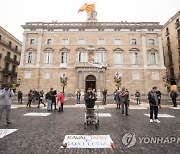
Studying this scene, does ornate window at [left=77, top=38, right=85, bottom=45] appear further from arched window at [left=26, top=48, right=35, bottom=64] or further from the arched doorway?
arched window at [left=26, top=48, right=35, bottom=64]

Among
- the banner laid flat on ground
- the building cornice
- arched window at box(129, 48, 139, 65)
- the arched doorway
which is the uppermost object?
the building cornice

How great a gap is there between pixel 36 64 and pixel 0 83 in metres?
10.3

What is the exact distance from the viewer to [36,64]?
32.2 m

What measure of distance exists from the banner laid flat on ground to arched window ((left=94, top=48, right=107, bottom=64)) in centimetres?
2792

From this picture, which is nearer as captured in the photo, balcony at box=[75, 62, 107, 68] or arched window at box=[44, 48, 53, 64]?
balcony at box=[75, 62, 107, 68]

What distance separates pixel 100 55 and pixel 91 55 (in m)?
2.00

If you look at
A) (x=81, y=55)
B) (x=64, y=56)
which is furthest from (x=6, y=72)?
(x=81, y=55)

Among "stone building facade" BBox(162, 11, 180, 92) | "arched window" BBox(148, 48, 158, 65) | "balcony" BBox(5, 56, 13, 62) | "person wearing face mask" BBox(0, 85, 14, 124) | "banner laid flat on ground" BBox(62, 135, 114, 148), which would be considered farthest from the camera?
"balcony" BBox(5, 56, 13, 62)

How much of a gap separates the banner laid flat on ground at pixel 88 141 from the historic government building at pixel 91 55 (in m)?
26.1

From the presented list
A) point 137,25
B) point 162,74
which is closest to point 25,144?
point 162,74

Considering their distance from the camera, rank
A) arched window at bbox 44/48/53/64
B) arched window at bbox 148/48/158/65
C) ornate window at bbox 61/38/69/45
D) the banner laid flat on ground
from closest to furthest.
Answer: the banner laid flat on ground, arched window at bbox 148/48/158/65, arched window at bbox 44/48/53/64, ornate window at bbox 61/38/69/45

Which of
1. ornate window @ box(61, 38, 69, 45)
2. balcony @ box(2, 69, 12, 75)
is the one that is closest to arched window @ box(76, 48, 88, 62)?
ornate window @ box(61, 38, 69, 45)

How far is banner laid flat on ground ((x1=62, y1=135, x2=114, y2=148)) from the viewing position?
162 inches

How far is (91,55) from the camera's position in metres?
32.5
